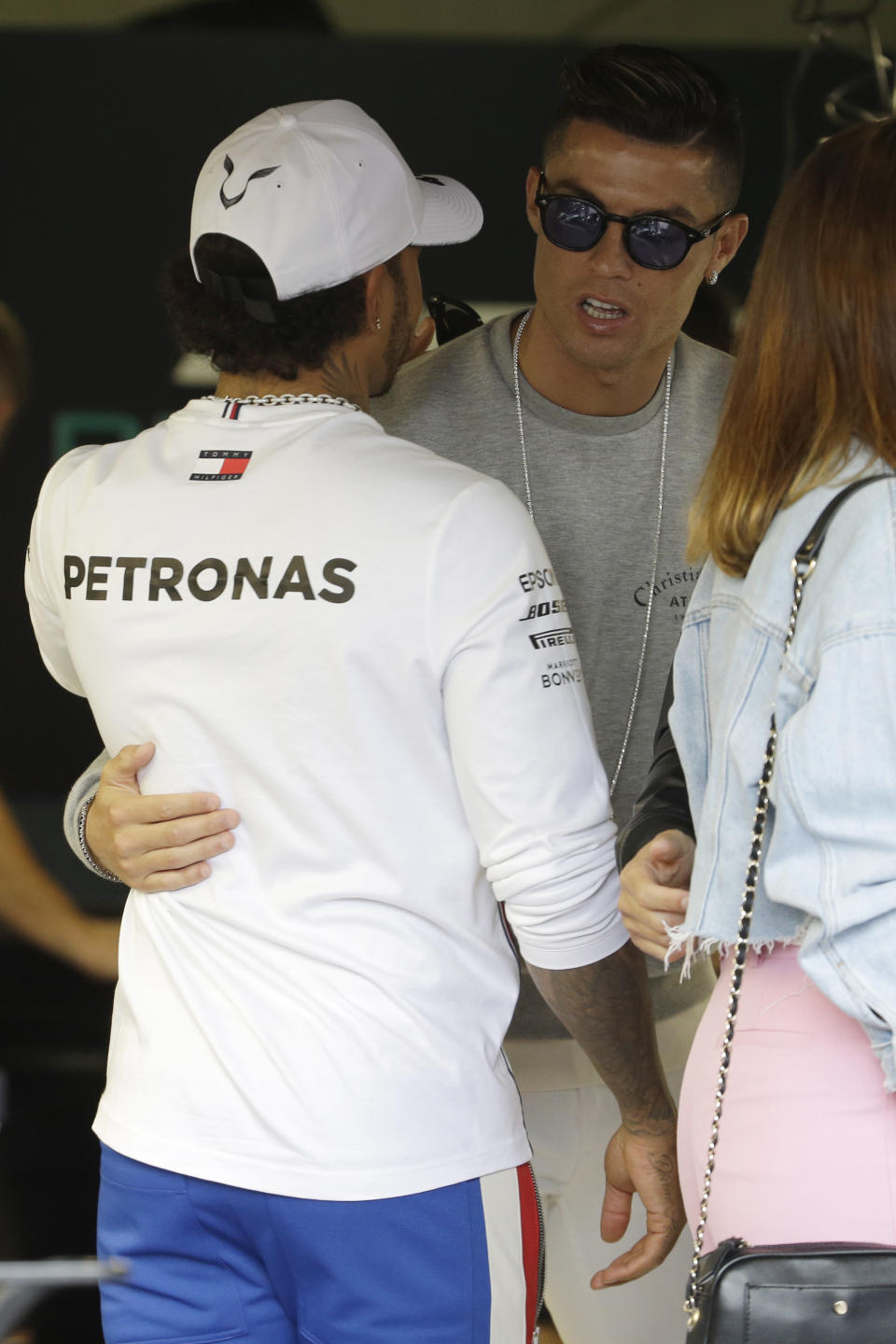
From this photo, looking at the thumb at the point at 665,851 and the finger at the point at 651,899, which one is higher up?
the thumb at the point at 665,851

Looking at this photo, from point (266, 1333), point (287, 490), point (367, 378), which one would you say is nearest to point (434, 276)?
point (367, 378)

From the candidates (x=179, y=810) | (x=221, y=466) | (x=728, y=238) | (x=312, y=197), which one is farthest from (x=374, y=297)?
(x=728, y=238)

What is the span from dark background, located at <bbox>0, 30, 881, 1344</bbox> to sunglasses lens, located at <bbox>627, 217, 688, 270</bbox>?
1149 millimetres

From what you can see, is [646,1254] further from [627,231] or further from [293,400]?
[627,231]

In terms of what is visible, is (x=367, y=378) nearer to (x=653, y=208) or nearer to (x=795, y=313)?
(x=795, y=313)

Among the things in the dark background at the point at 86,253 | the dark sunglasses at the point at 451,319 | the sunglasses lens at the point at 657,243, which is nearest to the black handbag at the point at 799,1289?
the sunglasses lens at the point at 657,243

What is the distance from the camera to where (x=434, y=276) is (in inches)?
117

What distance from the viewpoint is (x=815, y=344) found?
116cm

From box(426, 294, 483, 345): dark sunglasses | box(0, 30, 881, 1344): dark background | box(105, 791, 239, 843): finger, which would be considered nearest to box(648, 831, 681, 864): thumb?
box(105, 791, 239, 843): finger

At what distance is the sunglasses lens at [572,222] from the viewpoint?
6.16 ft

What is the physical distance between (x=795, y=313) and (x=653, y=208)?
0.79 m

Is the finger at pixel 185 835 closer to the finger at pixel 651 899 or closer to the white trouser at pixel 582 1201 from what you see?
the finger at pixel 651 899

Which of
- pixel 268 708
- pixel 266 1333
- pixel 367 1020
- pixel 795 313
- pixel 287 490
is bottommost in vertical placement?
pixel 266 1333

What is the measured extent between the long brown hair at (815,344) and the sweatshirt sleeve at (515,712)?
0.60 feet
